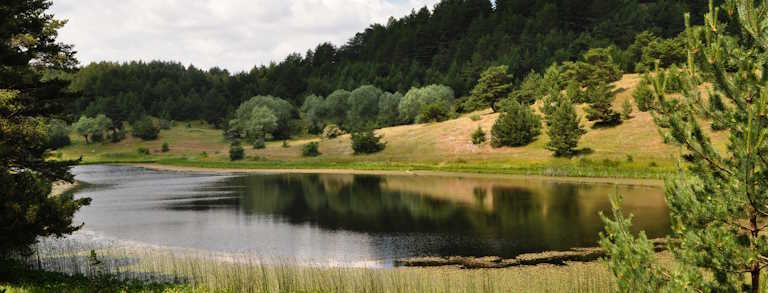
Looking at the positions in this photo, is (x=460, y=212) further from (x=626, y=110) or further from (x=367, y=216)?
(x=626, y=110)

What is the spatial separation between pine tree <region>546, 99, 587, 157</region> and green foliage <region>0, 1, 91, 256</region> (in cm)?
6838

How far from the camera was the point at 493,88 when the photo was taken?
123875 mm

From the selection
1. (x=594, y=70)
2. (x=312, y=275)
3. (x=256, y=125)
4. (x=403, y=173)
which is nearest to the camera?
(x=312, y=275)

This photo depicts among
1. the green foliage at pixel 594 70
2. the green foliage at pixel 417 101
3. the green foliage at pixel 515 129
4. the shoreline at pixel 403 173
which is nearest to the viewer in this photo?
the shoreline at pixel 403 173

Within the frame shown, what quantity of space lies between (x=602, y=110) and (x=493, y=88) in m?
32.3

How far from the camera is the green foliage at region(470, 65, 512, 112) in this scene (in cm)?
12288

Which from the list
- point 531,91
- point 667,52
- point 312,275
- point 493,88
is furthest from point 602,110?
point 312,275

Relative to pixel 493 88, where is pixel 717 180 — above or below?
below

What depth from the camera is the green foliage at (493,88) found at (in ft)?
403

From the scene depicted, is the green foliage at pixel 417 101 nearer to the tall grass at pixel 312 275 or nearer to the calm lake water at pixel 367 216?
the calm lake water at pixel 367 216

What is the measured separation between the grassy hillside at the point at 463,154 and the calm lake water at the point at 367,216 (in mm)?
9834

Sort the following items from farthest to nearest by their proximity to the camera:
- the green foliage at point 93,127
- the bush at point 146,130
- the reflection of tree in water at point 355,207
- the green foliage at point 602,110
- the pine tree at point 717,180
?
the green foliage at point 93,127, the bush at point 146,130, the green foliage at point 602,110, the reflection of tree in water at point 355,207, the pine tree at point 717,180

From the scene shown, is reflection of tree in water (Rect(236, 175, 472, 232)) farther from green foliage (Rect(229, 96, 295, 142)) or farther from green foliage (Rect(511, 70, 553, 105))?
green foliage (Rect(229, 96, 295, 142))

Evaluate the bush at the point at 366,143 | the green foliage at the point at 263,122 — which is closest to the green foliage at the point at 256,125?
the green foliage at the point at 263,122
